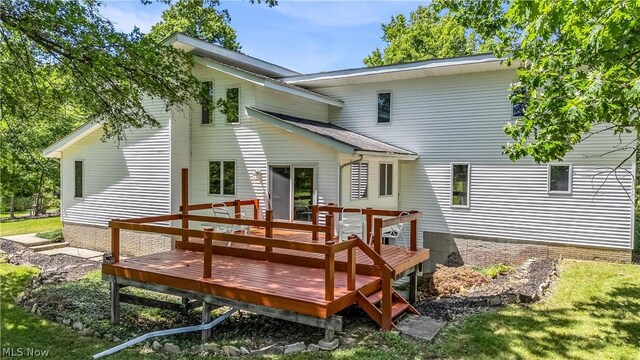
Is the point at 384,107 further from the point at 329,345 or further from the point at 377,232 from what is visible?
the point at 329,345

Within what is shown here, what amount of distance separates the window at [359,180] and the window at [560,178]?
5.47 metres

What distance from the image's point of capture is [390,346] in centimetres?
554

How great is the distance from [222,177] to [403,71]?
279 inches

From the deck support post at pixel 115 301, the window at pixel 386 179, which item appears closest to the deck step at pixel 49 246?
the deck support post at pixel 115 301

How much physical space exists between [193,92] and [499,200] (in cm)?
963

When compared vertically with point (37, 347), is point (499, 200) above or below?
Answer: above

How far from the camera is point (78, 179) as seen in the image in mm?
15992

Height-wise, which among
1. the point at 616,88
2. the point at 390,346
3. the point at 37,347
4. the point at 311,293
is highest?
the point at 616,88

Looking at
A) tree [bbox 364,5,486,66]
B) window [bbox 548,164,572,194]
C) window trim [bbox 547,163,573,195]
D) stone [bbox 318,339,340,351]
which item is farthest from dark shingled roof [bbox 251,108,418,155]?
tree [bbox 364,5,486,66]

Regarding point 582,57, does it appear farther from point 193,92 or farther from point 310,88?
point 310,88

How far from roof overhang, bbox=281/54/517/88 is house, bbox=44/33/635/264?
0.05 metres

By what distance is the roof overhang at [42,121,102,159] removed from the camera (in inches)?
576

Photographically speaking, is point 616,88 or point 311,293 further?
point 311,293

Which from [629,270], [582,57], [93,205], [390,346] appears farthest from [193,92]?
[629,270]
